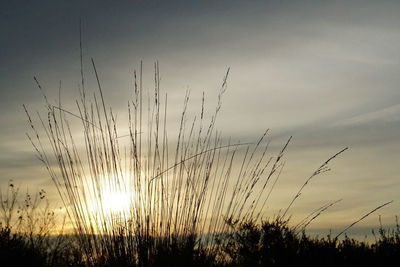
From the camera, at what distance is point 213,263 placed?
466 centimetres

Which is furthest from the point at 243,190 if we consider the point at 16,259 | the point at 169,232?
the point at 16,259

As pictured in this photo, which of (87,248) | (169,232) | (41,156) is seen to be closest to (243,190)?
(169,232)

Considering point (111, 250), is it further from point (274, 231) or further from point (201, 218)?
point (274, 231)

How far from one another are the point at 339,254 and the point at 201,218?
1.61 metres

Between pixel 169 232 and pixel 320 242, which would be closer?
pixel 169 232

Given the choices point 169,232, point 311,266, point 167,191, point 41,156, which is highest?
point 41,156

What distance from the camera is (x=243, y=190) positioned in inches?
194

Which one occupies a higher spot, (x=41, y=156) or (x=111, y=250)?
(x=41, y=156)

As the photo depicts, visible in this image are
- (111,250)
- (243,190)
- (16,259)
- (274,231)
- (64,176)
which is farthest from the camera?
(274,231)

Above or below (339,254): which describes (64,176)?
above

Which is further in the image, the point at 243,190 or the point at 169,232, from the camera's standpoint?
the point at 243,190

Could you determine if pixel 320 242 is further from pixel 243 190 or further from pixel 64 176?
pixel 64 176

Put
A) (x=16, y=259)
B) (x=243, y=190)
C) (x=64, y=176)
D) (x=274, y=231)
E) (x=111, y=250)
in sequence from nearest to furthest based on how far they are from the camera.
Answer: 1. (x=111, y=250)
2. (x=64, y=176)
3. (x=243, y=190)
4. (x=16, y=259)
5. (x=274, y=231)

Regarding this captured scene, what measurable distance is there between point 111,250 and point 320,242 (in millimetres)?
2433
